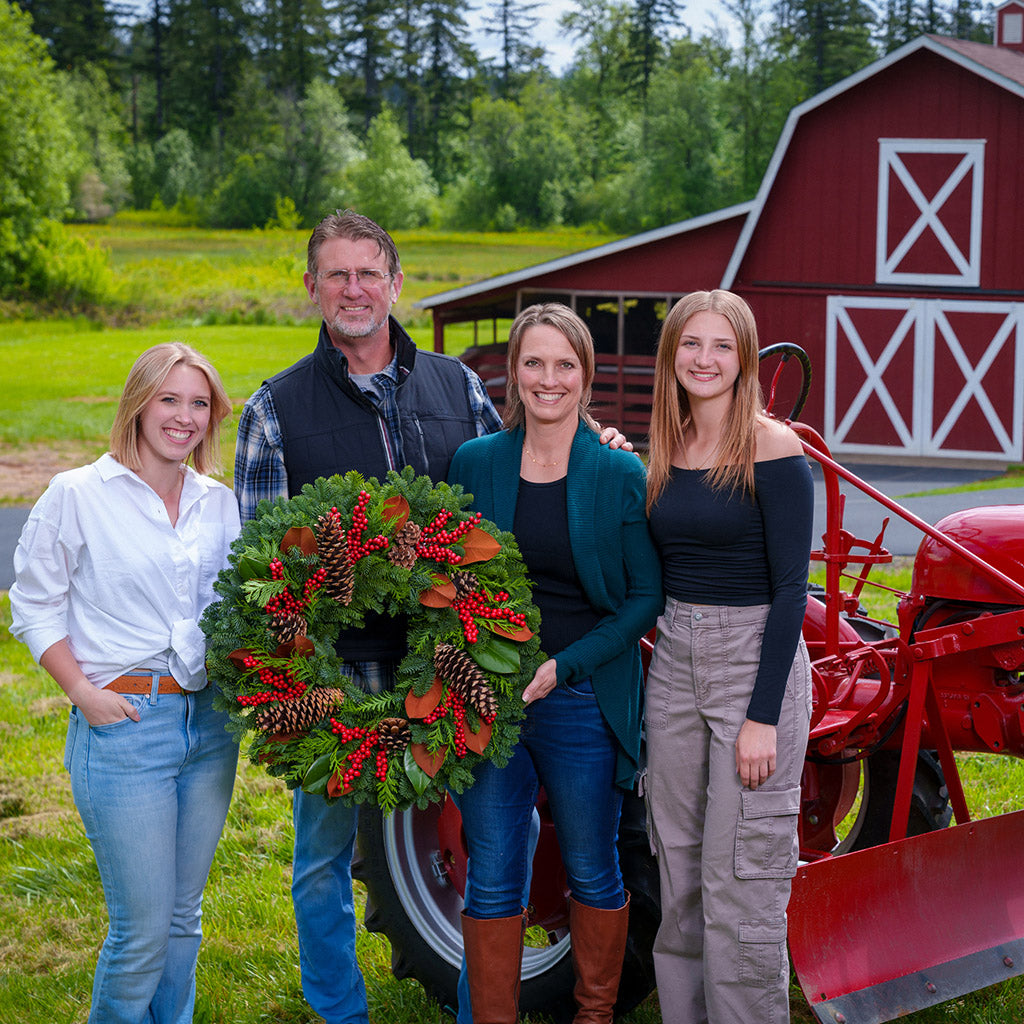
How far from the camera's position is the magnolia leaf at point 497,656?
103 inches

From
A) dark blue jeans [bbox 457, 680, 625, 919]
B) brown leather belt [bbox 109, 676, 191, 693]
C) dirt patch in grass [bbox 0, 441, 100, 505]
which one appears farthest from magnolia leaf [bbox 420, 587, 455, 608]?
dirt patch in grass [bbox 0, 441, 100, 505]

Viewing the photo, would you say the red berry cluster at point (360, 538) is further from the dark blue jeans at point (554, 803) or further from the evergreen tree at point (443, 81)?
the evergreen tree at point (443, 81)

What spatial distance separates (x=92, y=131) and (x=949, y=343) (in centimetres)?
4147

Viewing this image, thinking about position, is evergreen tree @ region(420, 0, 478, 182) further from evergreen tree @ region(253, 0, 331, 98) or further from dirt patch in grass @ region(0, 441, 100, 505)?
dirt patch in grass @ region(0, 441, 100, 505)

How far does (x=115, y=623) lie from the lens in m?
2.64

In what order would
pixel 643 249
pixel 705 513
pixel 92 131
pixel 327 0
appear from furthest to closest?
pixel 327 0
pixel 92 131
pixel 643 249
pixel 705 513

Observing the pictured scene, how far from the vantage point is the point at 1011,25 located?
2202 cm

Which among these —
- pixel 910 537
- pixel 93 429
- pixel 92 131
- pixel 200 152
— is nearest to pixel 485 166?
pixel 200 152

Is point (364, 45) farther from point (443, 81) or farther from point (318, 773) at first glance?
point (318, 773)

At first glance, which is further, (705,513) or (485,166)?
(485,166)

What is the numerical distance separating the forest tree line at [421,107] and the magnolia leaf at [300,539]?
44.8 metres

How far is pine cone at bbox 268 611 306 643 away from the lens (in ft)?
8.50

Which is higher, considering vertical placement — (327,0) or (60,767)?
(327,0)

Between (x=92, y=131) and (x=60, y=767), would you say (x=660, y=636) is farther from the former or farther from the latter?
(x=92, y=131)
